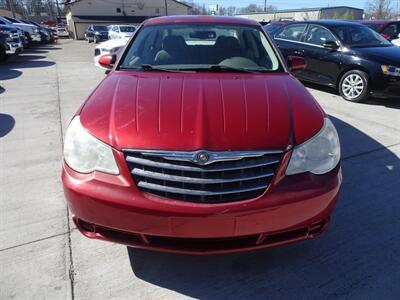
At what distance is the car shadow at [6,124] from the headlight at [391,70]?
6.42m

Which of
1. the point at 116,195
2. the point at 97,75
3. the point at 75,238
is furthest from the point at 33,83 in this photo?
the point at 116,195

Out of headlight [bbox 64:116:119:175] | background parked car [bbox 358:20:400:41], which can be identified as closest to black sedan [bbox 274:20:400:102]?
background parked car [bbox 358:20:400:41]

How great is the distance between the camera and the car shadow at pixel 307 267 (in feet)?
7.02

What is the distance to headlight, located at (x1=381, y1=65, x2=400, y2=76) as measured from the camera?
619cm

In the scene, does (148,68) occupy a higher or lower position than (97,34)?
higher

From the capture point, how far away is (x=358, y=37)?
7219 millimetres

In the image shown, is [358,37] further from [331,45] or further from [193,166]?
[193,166]

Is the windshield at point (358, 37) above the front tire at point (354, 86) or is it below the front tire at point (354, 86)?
above

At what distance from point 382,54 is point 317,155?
5576 millimetres

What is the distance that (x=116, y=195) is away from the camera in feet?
6.01

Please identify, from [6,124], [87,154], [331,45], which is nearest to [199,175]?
[87,154]

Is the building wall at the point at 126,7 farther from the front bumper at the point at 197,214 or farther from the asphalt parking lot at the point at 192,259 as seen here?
the front bumper at the point at 197,214

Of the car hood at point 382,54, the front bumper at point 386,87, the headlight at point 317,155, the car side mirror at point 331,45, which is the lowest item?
the front bumper at point 386,87

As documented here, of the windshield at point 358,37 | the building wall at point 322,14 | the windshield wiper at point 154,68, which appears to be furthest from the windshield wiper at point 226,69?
the building wall at point 322,14
